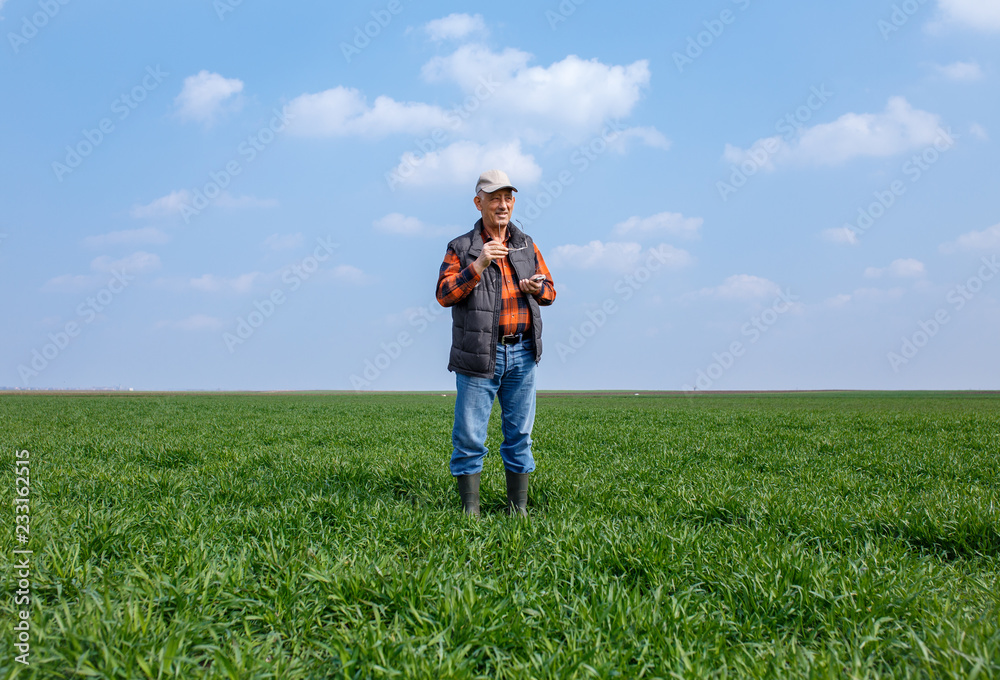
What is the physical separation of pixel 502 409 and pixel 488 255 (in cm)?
134

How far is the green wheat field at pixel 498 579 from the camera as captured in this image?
100 inches

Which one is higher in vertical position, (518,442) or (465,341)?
(465,341)

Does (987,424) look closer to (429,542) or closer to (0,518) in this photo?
(429,542)

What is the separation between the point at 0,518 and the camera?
4.31 m

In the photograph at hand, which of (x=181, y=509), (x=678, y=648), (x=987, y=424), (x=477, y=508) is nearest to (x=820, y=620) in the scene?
(x=678, y=648)

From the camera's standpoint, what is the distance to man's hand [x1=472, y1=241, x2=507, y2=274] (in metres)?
4.41

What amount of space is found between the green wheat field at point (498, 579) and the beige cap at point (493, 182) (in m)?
2.48

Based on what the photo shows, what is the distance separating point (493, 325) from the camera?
470cm

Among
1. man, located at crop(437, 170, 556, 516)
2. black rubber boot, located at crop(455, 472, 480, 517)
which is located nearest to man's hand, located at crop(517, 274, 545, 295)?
man, located at crop(437, 170, 556, 516)

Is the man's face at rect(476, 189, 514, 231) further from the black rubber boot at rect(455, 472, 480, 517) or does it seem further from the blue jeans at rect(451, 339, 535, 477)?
the black rubber boot at rect(455, 472, 480, 517)

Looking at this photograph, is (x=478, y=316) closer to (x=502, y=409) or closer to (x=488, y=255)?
(x=488, y=255)

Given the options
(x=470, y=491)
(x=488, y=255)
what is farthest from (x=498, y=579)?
(x=488, y=255)

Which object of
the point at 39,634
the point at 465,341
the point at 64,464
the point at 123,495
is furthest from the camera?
the point at 64,464

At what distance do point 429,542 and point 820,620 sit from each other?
2241 mm
